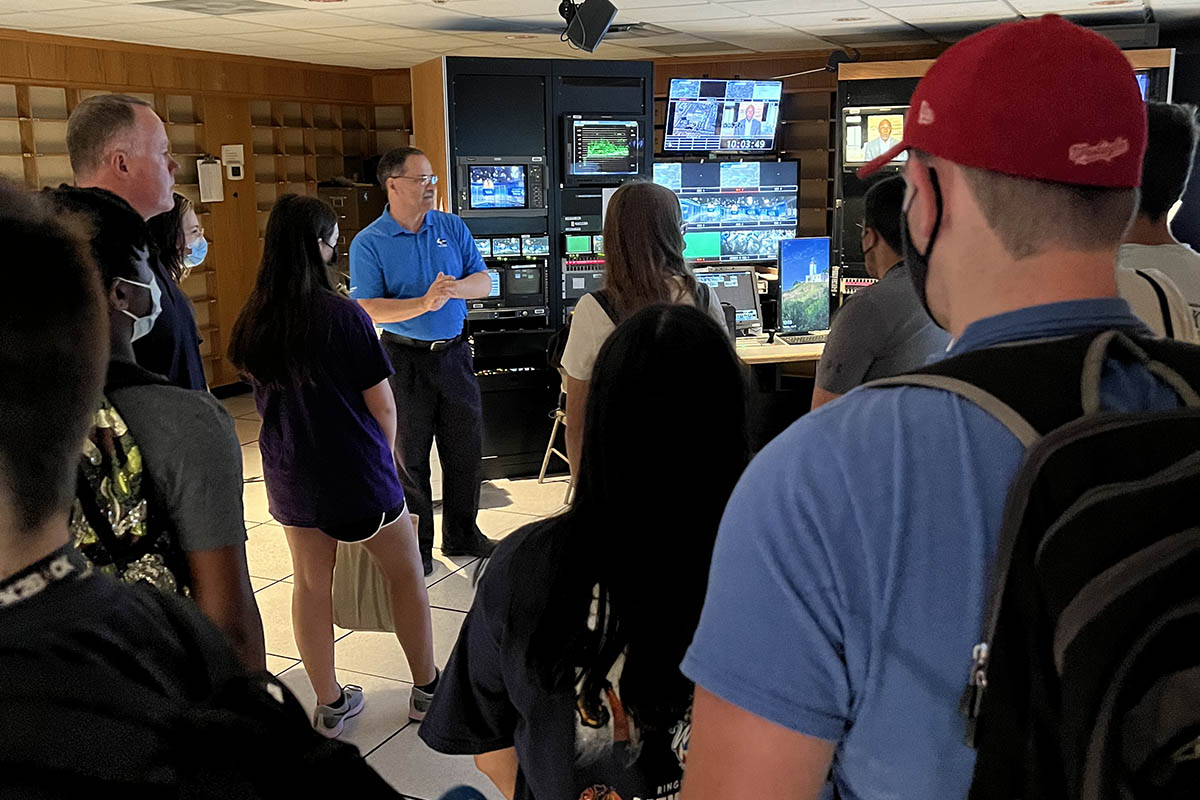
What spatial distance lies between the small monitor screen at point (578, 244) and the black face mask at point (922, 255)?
4798mm

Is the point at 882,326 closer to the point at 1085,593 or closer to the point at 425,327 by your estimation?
the point at 1085,593

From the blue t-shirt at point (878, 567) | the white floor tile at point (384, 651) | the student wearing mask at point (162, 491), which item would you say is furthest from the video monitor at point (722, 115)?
the blue t-shirt at point (878, 567)

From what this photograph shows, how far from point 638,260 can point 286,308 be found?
990 millimetres

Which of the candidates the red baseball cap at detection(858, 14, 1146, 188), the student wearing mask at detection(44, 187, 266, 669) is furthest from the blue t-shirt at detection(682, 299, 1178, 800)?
the student wearing mask at detection(44, 187, 266, 669)

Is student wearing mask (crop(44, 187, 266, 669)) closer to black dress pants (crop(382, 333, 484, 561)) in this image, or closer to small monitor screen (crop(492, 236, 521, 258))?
black dress pants (crop(382, 333, 484, 561))

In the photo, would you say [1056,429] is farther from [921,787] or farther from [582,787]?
[582,787]

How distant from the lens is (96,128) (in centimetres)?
232

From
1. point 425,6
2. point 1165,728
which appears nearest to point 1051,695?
point 1165,728

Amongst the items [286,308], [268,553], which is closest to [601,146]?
[268,553]

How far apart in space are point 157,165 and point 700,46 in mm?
7160

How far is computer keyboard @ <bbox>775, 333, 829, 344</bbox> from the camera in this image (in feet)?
18.3

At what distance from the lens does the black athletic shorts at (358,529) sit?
2943 millimetres

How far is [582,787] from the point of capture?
4.46 ft

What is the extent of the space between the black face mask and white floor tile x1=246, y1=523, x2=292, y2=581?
3.86 m
